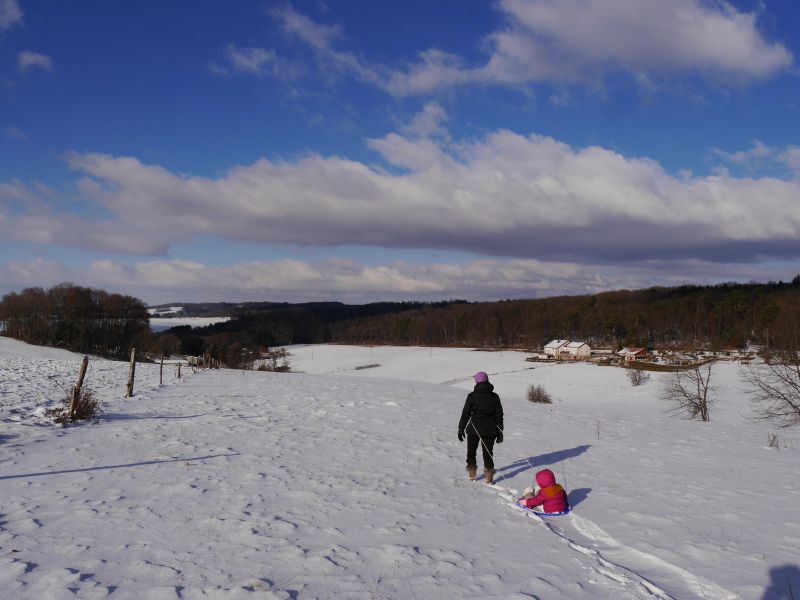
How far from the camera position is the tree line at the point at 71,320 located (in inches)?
3169

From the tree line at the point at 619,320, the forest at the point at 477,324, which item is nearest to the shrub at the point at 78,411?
the forest at the point at 477,324

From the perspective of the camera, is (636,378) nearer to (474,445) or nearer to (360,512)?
(474,445)

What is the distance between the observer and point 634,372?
204ft

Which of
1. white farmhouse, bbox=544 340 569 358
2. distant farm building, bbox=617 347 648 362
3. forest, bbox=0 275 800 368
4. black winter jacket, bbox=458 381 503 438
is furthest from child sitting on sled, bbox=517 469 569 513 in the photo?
white farmhouse, bbox=544 340 569 358

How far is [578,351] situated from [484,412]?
96.9 metres

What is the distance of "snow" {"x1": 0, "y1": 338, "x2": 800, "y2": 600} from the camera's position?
5.19 meters

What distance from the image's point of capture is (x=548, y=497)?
7809 millimetres

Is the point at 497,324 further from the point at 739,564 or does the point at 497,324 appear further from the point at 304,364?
the point at 739,564

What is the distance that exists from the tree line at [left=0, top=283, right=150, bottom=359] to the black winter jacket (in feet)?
262

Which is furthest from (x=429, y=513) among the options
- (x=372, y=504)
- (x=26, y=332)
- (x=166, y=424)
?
(x=26, y=332)

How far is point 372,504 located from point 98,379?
19769 mm

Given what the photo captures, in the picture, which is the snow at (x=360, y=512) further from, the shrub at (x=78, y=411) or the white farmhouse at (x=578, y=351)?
the white farmhouse at (x=578, y=351)

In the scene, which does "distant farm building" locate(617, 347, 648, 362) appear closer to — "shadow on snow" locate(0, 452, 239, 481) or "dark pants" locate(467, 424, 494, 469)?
"dark pants" locate(467, 424, 494, 469)

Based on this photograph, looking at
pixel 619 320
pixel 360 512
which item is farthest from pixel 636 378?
pixel 619 320
